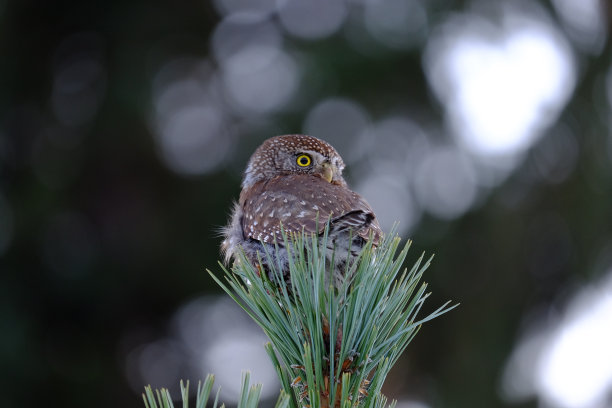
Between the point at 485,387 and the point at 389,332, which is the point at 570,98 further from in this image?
the point at 389,332

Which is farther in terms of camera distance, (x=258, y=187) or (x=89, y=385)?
(x=89, y=385)

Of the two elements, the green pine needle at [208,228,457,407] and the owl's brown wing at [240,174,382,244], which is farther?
the owl's brown wing at [240,174,382,244]

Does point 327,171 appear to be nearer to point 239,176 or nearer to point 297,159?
point 297,159

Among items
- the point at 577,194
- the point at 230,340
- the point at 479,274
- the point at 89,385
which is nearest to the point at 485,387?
the point at 479,274

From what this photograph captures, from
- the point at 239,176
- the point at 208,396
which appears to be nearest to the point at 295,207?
the point at 208,396

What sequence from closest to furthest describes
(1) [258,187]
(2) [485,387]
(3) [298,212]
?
(3) [298,212], (1) [258,187], (2) [485,387]

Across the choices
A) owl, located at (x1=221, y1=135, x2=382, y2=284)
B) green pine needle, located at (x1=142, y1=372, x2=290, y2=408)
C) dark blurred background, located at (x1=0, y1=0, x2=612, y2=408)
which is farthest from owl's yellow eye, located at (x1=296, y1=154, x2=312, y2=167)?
dark blurred background, located at (x1=0, y1=0, x2=612, y2=408)

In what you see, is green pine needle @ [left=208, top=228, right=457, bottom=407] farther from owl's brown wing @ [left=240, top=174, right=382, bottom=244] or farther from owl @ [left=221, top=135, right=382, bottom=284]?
owl's brown wing @ [left=240, top=174, right=382, bottom=244]

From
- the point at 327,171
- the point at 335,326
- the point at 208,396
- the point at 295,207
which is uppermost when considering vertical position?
the point at 327,171
